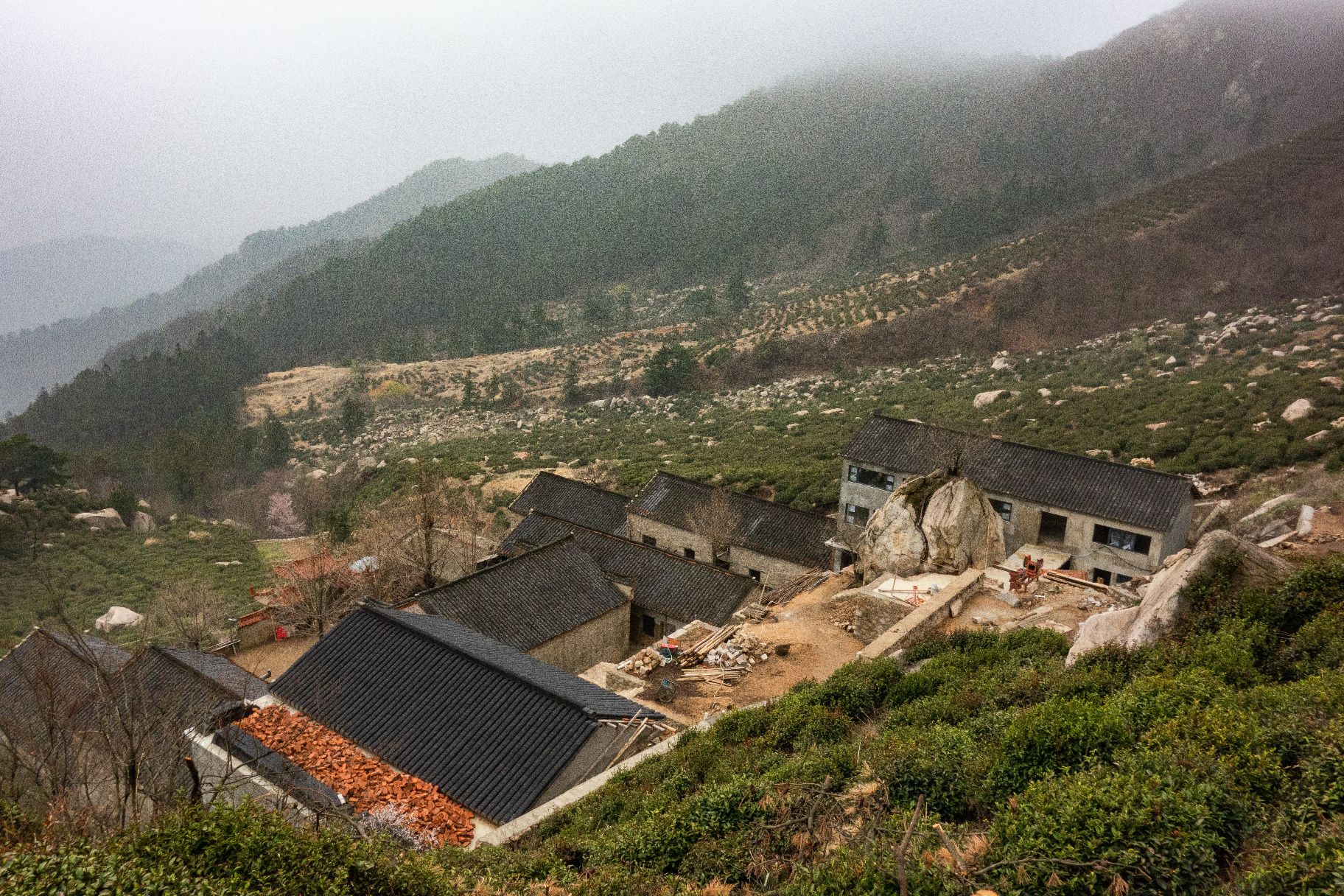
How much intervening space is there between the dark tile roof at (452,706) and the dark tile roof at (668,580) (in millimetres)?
8958

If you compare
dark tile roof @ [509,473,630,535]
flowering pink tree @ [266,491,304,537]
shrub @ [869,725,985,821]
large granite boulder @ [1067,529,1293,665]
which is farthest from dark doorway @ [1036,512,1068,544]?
flowering pink tree @ [266,491,304,537]

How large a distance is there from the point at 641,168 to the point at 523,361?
89507mm

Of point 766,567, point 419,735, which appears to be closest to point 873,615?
point 766,567

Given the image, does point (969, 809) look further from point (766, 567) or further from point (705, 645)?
point (766, 567)

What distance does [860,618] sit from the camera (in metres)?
21.0

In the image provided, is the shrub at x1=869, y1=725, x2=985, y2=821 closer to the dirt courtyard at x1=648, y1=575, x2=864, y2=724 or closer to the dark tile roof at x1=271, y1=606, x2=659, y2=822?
the dark tile roof at x1=271, y1=606, x2=659, y2=822

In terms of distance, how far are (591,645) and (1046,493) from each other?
15826mm

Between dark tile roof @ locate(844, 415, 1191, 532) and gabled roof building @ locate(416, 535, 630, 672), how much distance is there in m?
11.2

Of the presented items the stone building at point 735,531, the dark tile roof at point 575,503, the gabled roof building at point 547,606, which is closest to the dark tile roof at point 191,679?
the gabled roof building at point 547,606

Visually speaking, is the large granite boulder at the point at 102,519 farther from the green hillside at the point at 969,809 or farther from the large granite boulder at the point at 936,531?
the large granite boulder at the point at 936,531

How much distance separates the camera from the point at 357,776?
12469 mm

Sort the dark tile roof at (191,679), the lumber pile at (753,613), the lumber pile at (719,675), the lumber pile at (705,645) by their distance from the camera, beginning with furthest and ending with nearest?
the lumber pile at (753,613) → the lumber pile at (705,645) → the lumber pile at (719,675) → the dark tile roof at (191,679)

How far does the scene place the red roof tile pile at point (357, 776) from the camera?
1142 centimetres

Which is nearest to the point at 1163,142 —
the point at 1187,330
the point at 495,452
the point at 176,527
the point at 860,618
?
the point at 1187,330
